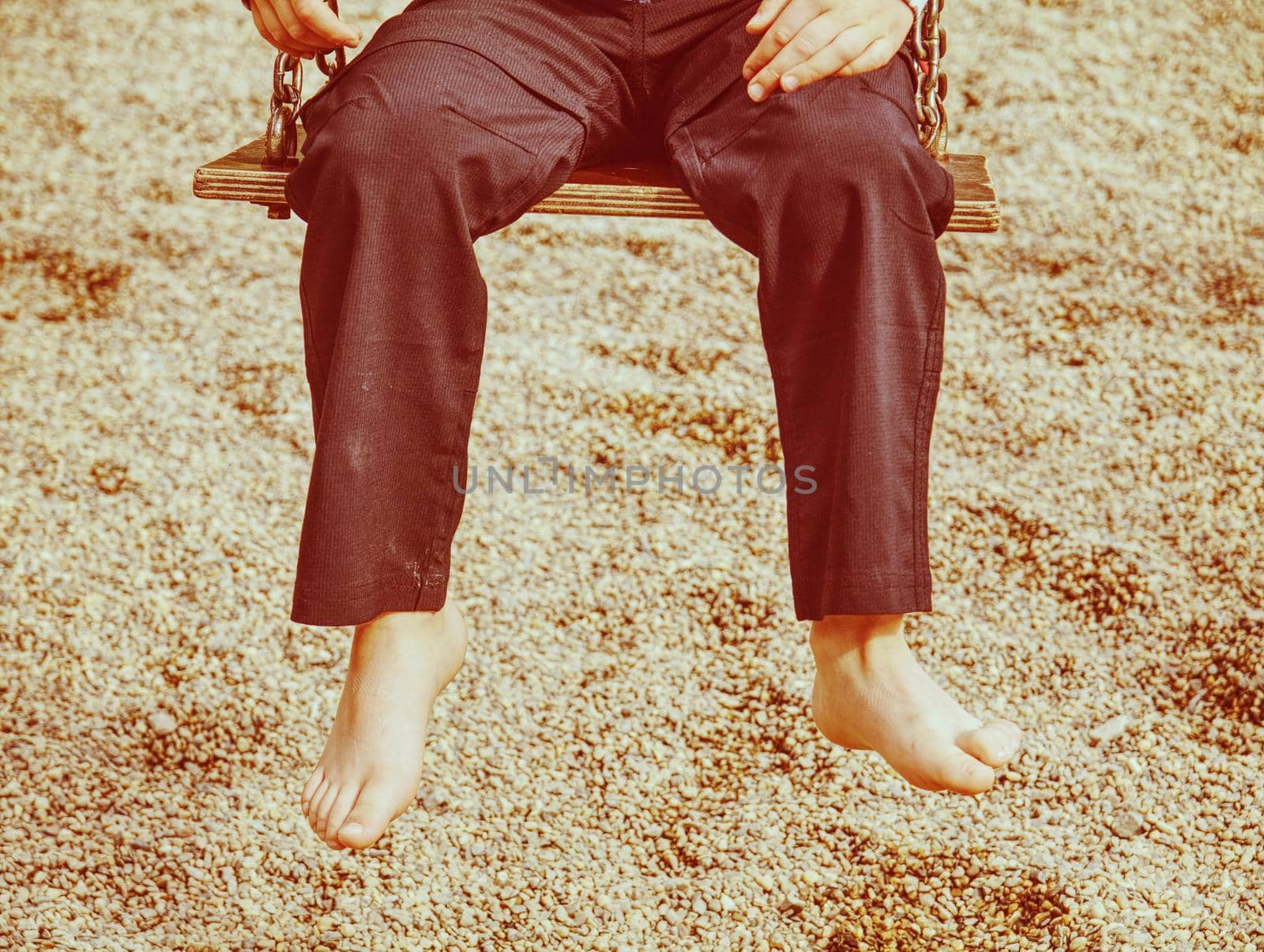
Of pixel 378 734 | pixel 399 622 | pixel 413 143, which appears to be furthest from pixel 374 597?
pixel 413 143

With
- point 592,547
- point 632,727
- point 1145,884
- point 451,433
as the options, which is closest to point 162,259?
point 592,547

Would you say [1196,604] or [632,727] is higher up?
[1196,604]

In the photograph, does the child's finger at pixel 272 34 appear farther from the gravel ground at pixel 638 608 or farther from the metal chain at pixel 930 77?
the gravel ground at pixel 638 608

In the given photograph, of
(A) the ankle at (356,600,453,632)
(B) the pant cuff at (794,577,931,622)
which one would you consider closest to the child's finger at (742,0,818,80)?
(B) the pant cuff at (794,577,931,622)

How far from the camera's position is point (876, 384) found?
124 cm

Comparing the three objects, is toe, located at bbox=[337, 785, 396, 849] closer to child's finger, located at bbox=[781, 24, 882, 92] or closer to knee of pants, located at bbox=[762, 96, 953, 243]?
knee of pants, located at bbox=[762, 96, 953, 243]

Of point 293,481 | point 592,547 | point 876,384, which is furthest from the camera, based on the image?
point 293,481

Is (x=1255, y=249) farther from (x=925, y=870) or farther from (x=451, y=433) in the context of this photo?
(x=451, y=433)

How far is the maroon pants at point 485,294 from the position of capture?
125cm

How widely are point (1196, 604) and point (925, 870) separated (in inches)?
31.6

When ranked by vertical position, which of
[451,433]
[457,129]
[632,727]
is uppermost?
[457,129]

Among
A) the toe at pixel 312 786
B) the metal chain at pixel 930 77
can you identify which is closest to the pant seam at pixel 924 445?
the metal chain at pixel 930 77

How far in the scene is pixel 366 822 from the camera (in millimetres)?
1337

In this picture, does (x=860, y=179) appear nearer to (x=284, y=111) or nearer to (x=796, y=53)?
(x=796, y=53)
